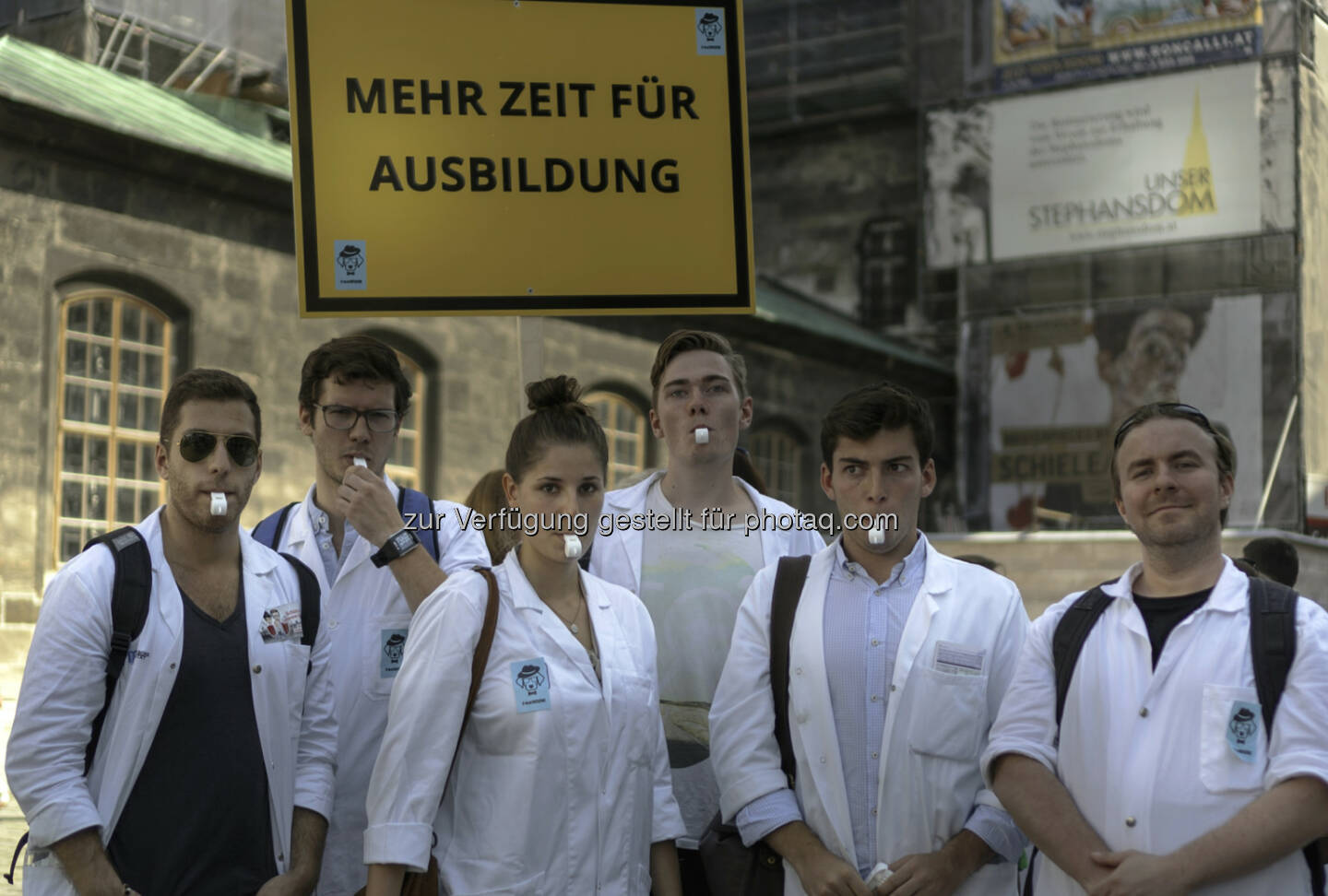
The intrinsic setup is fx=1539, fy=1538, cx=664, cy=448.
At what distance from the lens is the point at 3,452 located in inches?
518

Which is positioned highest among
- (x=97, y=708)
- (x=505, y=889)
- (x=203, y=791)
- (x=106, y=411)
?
(x=106, y=411)

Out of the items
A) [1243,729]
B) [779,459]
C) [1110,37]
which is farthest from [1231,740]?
[1110,37]

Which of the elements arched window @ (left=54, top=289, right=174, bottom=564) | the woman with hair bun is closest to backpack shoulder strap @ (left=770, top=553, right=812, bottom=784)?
the woman with hair bun

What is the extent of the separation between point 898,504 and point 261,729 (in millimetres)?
1763

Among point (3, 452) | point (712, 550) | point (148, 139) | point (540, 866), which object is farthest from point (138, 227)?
point (540, 866)

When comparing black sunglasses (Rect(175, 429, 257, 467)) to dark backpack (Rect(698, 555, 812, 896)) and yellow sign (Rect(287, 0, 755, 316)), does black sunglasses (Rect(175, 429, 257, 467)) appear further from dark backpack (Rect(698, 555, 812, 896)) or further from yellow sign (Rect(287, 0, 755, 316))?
dark backpack (Rect(698, 555, 812, 896))

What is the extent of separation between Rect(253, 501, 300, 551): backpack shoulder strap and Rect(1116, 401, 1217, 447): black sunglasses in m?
A: 2.39

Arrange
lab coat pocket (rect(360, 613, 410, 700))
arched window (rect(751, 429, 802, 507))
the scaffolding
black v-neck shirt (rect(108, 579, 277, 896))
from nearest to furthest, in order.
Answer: black v-neck shirt (rect(108, 579, 277, 896))
lab coat pocket (rect(360, 613, 410, 700))
the scaffolding
arched window (rect(751, 429, 802, 507))

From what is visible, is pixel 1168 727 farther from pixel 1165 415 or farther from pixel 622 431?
pixel 622 431

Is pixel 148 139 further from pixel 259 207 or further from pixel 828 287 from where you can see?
pixel 828 287

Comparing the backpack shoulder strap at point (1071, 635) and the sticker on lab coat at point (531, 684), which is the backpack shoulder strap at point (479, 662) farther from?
the backpack shoulder strap at point (1071, 635)

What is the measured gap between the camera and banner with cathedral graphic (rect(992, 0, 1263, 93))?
2714 centimetres

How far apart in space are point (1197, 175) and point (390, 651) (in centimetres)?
2571

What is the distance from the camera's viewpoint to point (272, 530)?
4.66 meters
